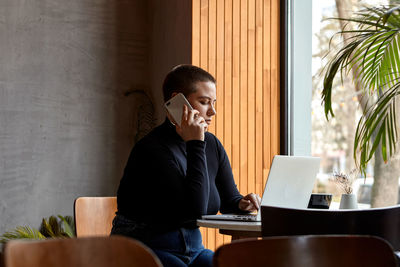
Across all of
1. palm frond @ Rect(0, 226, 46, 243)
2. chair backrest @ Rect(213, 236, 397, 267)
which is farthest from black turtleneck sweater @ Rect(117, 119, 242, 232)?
palm frond @ Rect(0, 226, 46, 243)

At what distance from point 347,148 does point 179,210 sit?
2247mm

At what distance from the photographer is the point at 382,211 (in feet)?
6.40

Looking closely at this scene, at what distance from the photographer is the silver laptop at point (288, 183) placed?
245 centimetres

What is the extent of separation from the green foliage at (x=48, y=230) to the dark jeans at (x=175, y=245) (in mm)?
2100

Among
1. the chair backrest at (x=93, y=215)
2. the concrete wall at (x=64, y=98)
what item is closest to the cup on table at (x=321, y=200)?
the chair backrest at (x=93, y=215)

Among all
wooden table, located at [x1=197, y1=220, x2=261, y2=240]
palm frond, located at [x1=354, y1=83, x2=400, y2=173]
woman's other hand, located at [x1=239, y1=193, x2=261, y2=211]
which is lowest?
wooden table, located at [x1=197, y1=220, x2=261, y2=240]

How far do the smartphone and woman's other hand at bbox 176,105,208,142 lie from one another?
0.09 ft

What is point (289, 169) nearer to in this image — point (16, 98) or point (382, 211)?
point (382, 211)

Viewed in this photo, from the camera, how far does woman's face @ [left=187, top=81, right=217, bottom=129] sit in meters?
2.65

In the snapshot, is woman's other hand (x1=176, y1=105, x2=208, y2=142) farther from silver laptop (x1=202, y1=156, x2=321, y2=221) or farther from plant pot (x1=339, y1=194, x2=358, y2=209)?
plant pot (x1=339, y1=194, x2=358, y2=209)

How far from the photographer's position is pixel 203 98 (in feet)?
8.71

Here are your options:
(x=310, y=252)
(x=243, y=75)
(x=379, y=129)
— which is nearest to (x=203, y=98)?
(x=379, y=129)

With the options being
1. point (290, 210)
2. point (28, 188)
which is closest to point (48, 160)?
point (28, 188)

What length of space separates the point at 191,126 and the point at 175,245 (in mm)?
551
